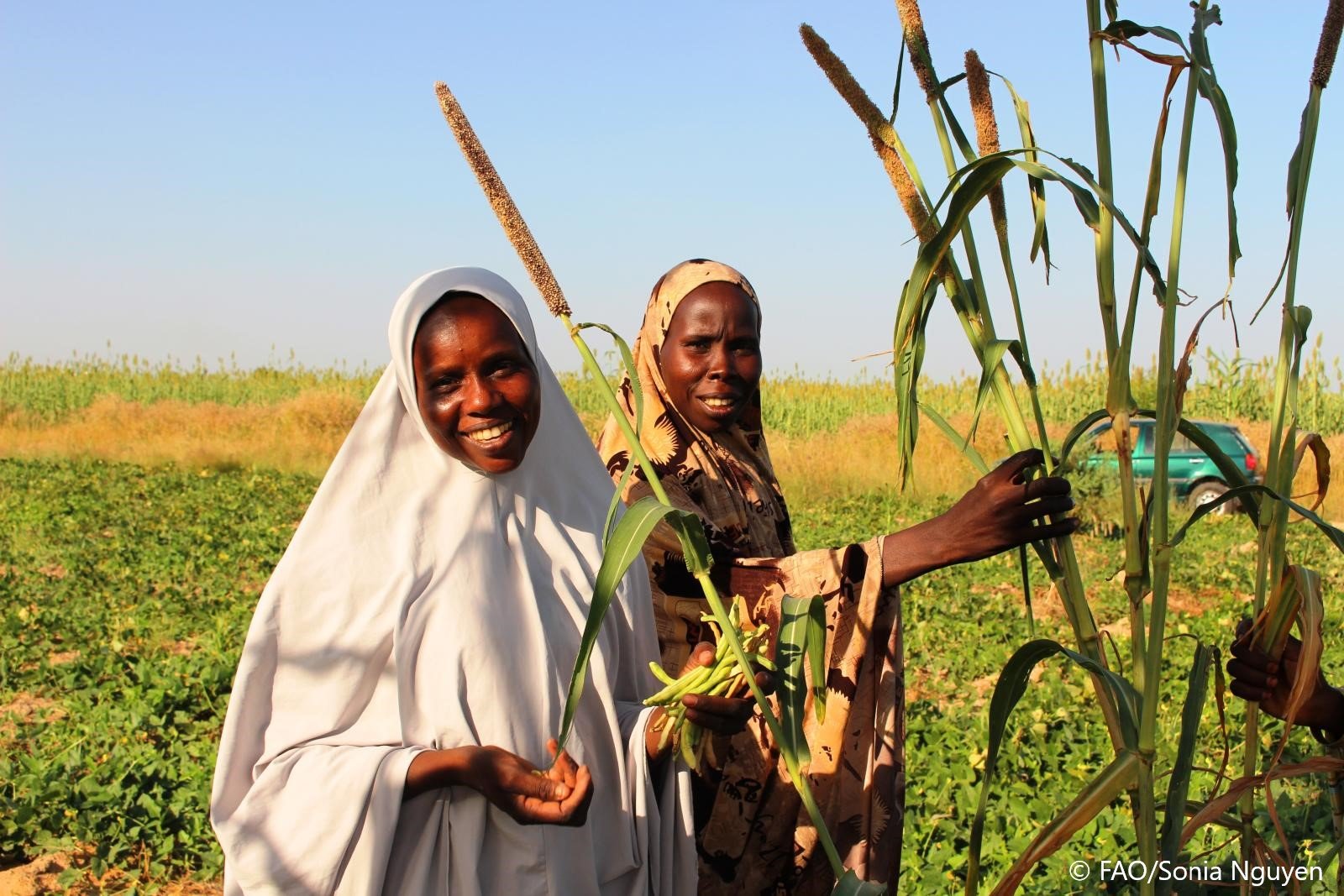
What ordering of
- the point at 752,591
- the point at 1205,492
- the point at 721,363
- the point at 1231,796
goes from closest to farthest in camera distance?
the point at 1231,796 < the point at 752,591 < the point at 721,363 < the point at 1205,492

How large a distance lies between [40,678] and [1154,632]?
18.4 ft

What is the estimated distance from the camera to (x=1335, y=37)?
58.2 inches

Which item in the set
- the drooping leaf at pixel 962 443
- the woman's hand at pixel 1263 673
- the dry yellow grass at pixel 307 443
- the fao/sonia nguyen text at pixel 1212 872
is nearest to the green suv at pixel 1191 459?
the dry yellow grass at pixel 307 443

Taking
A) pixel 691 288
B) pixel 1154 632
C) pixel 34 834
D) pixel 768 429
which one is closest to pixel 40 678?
pixel 34 834

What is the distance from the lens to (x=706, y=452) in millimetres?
2660

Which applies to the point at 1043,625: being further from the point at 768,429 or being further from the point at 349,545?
the point at 768,429

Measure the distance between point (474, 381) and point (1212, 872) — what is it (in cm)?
204

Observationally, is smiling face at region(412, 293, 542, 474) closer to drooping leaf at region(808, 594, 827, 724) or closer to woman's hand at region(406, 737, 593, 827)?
woman's hand at region(406, 737, 593, 827)

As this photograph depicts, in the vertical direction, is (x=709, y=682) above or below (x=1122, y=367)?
below

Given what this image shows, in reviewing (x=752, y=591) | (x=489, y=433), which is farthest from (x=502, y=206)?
(x=752, y=591)

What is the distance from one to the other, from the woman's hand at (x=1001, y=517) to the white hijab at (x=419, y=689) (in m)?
0.57

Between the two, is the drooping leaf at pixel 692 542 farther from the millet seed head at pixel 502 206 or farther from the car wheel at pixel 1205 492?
the car wheel at pixel 1205 492

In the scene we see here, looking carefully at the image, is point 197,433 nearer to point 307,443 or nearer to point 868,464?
point 307,443

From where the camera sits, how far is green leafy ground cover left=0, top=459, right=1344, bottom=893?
3.79 meters
